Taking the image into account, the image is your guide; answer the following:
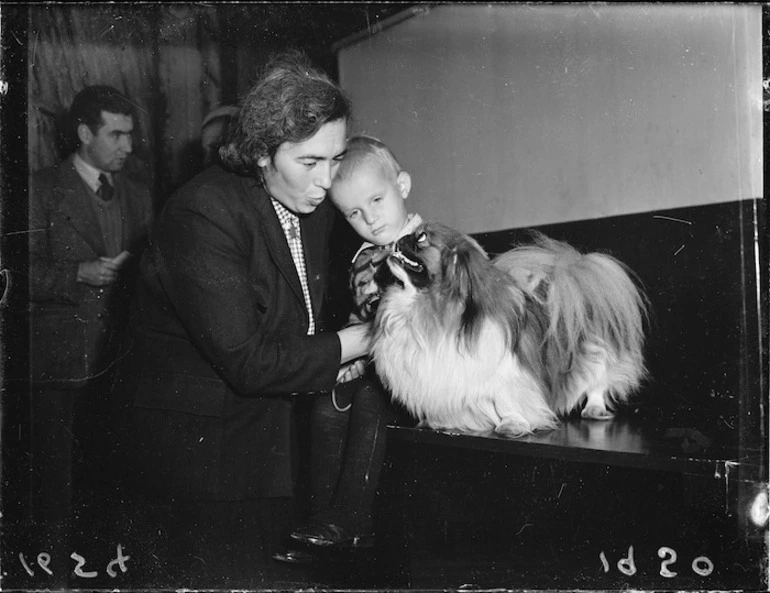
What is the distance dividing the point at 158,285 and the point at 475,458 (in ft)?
2.65

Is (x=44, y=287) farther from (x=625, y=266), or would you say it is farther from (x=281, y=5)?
(x=625, y=266)

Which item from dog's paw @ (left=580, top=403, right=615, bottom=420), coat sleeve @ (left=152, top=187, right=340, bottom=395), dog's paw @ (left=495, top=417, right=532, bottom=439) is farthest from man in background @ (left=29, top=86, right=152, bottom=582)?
dog's paw @ (left=580, top=403, right=615, bottom=420)

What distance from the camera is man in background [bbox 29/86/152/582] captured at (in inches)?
69.6

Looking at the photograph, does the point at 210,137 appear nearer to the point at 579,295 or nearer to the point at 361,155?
the point at 361,155

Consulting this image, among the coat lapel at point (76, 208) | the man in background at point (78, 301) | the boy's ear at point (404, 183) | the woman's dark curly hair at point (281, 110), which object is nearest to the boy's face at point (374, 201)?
the boy's ear at point (404, 183)

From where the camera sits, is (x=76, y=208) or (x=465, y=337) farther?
(x=76, y=208)

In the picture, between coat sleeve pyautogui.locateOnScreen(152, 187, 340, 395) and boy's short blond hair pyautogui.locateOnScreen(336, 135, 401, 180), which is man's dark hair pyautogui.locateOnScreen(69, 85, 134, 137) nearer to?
coat sleeve pyautogui.locateOnScreen(152, 187, 340, 395)

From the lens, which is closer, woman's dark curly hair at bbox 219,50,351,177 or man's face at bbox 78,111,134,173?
woman's dark curly hair at bbox 219,50,351,177

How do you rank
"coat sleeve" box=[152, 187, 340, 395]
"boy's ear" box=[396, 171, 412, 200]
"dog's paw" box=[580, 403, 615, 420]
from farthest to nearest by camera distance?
"dog's paw" box=[580, 403, 615, 420], "boy's ear" box=[396, 171, 412, 200], "coat sleeve" box=[152, 187, 340, 395]

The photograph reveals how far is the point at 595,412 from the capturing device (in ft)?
6.28

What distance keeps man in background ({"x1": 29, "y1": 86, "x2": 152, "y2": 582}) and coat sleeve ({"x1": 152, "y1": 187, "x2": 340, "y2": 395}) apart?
0.51ft

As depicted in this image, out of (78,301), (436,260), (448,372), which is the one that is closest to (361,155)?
(436,260)

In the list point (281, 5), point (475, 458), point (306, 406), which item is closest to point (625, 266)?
point (475, 458)

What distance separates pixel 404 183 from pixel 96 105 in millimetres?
748
